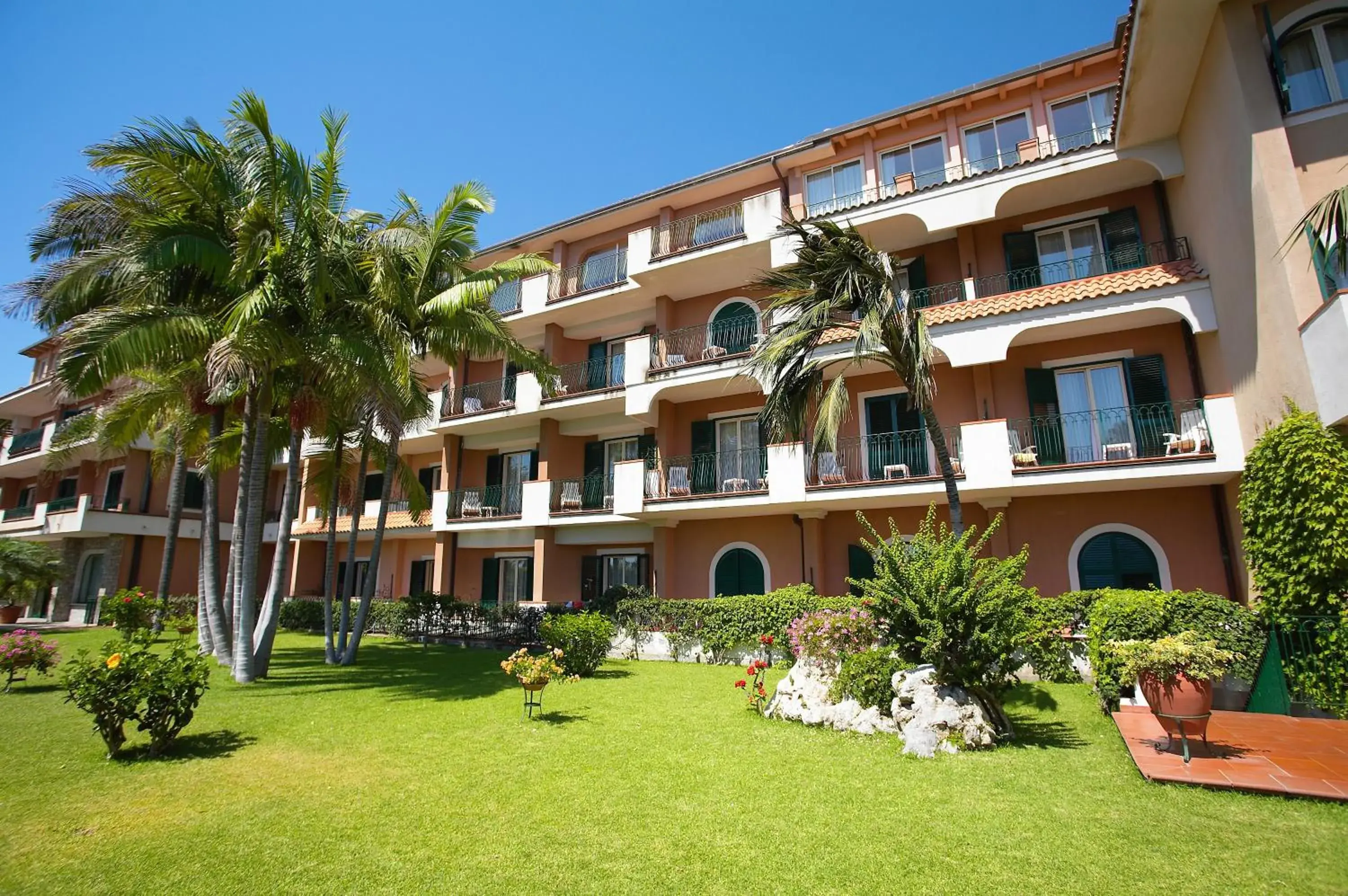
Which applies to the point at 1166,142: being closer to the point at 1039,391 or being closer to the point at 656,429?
the point at 1039,391

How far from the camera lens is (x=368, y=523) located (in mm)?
26375

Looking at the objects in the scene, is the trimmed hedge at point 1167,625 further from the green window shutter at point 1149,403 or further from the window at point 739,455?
the window at point 739,455

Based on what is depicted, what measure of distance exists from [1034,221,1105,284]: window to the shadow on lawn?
603 inches

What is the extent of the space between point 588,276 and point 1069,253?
45.7 ft

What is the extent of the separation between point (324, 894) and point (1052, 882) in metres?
4.92

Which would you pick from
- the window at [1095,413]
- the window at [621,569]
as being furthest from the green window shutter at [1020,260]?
the window at [621,569]

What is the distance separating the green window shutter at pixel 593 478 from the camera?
20.4 metres

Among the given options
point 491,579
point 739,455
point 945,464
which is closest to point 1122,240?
point 945,464

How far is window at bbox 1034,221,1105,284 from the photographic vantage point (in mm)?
14844

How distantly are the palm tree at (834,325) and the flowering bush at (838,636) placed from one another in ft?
7.55

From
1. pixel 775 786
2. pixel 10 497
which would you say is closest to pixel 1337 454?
pixel 775 786

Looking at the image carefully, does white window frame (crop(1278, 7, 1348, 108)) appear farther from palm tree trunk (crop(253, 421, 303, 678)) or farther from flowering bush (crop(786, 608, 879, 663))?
palm tree trunk (crop(253, 421, 303, 678))

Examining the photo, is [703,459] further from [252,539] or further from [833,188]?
[252,539]

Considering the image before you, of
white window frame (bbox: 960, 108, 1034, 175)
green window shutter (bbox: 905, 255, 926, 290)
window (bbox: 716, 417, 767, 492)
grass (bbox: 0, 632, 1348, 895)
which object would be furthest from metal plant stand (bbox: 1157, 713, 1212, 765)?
white window frame (bbox: 960, 108, 1034, 175)
